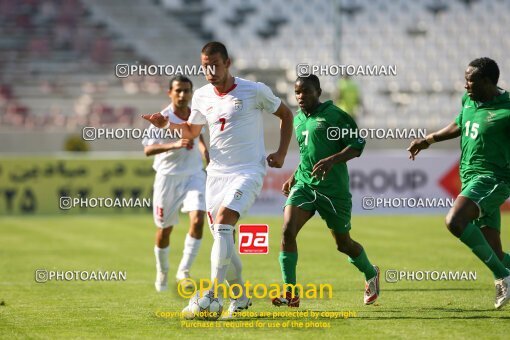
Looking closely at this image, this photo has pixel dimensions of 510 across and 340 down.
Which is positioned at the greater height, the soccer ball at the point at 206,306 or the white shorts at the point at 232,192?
the white shorts at the point at 232,192

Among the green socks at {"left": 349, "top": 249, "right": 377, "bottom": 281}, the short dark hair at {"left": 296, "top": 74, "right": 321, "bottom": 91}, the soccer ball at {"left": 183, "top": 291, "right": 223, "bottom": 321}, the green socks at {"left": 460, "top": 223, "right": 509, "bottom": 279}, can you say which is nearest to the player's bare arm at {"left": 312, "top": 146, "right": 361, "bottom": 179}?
the short dark hair at {"left": 296, "top": 74, "right": 321, "bottom": 91}

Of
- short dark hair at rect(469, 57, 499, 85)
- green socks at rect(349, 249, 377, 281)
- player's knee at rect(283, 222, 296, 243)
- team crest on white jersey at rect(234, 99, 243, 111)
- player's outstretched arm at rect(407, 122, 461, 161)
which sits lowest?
green socks at rect(349, 249, 377, 281)

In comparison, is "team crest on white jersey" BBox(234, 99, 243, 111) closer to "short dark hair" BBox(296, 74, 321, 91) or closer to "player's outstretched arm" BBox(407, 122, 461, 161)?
"short dark hair" BBox(296, 74, 321, 91)

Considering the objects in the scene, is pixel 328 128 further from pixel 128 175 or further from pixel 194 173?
pixel 128 175

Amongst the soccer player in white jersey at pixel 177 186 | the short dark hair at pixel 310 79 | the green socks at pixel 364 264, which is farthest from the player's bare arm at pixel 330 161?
the soccer player in white jersey at pixel 177 186

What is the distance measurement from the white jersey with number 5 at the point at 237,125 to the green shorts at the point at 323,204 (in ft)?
1.91

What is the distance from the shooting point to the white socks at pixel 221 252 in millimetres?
8469

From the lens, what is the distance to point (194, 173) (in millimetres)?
12383

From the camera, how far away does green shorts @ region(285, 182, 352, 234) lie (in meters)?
9.29

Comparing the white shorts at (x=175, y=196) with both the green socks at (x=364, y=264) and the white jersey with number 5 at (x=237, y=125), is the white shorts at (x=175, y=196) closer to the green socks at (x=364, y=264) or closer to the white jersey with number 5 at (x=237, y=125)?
the green socks at (x=364, y=264)

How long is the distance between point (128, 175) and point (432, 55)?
15.0 metres

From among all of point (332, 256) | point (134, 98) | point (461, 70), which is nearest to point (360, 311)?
point (332, 256)

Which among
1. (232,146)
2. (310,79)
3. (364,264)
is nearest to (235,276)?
(232,146)

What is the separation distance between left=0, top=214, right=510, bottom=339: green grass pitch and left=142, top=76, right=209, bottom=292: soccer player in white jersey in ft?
1.85
